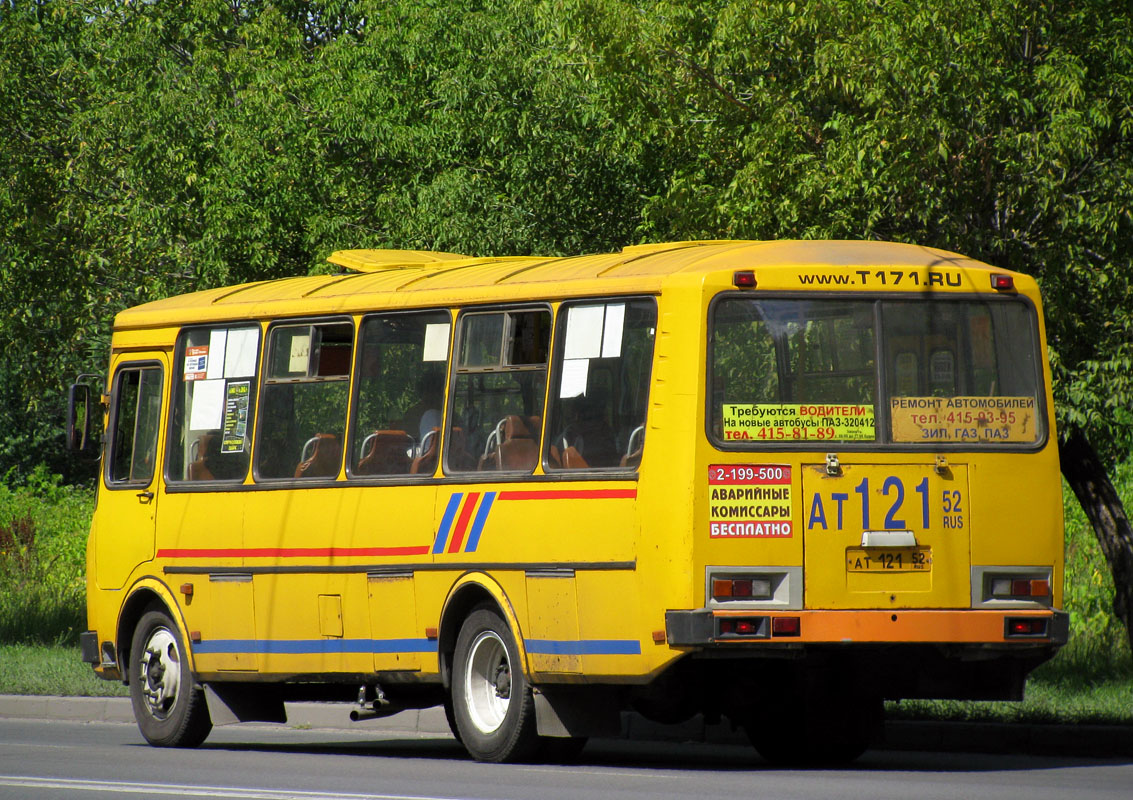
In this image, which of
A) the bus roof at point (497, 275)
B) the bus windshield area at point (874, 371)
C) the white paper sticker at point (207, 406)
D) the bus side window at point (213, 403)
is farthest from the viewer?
the white paper sticker at point (207, 406)

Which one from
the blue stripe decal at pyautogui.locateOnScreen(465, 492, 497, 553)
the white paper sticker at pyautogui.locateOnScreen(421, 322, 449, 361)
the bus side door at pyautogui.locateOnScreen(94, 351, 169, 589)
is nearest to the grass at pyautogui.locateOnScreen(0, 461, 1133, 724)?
the bus side door at pyautogui.locateOnScreen(94, 351, 169, 589)

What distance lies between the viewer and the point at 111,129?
22188 millimetres

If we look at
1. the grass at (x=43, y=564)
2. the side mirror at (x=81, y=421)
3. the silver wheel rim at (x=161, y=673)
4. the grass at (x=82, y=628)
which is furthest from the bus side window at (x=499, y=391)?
the grass at (x=43, y=564)

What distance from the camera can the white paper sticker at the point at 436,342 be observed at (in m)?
11.5

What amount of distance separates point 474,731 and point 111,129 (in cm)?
1315

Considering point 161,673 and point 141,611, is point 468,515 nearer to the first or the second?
point 161,673

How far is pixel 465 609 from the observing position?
444 inches

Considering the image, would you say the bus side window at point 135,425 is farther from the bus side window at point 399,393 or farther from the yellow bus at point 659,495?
the bus side window at point 399,393

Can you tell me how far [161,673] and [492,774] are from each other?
13.5 feet

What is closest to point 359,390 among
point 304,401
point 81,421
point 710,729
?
point 304,401

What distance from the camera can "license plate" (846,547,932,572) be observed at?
9898 millimetres

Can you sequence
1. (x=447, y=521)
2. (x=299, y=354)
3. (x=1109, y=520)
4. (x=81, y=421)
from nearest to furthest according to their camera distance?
1. (x=447, y=521)
2. (x=299, y=354)
3. (x=81, y=421)
4. (x=1109, y=520)

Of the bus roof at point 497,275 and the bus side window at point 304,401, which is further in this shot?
the bus side window at point 304,401

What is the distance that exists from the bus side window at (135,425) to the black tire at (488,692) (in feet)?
11.5
